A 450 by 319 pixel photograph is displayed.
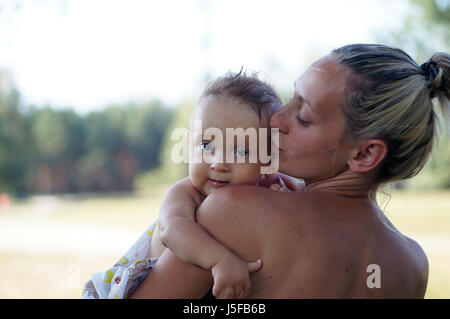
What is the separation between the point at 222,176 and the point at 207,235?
0.86 feet

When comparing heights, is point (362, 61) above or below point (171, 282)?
above

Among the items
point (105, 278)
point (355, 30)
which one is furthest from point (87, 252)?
point (355, 30)

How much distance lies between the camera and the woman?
1193 millimetres

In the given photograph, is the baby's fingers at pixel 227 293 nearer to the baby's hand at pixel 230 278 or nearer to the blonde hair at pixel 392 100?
A: the baby's hand at pixel 230 278

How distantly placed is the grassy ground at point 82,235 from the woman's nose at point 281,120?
3444 millimetres

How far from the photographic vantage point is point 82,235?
11.3 meters

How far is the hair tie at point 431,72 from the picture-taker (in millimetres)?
1390

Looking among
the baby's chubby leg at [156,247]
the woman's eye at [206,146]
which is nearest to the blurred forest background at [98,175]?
the baby's chubby leg at [156,247]

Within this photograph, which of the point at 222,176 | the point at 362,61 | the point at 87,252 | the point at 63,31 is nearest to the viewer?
the point at 362,61

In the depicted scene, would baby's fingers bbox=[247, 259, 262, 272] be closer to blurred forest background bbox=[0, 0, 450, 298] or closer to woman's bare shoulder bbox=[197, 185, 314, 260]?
woman's bare shoulder bbox=[197, 185, 314, 260]

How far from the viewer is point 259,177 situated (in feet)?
4.85

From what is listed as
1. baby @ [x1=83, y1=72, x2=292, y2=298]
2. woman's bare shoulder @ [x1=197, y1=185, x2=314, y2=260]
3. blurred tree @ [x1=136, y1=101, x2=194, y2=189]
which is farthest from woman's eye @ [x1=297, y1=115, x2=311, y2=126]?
blurred tree @ [x1=136, y1=101, x2=194, y2=189]

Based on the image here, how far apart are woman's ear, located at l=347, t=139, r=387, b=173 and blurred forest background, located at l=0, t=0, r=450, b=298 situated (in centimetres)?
751

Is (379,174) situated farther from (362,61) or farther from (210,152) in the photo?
(210,152)
